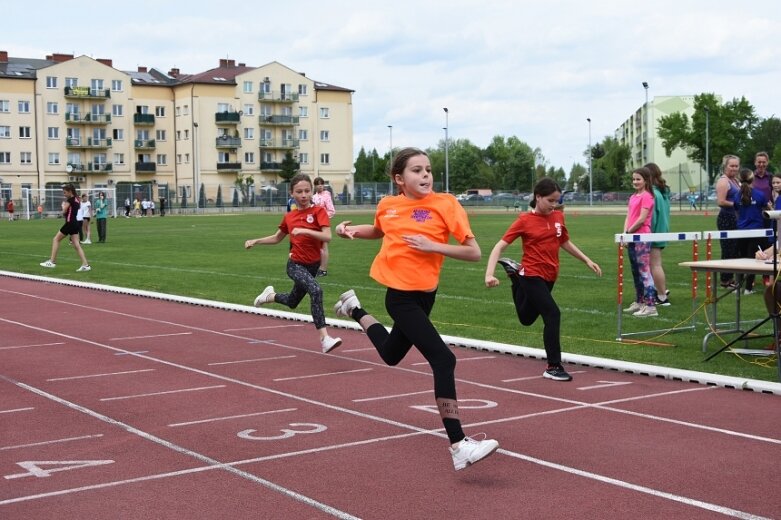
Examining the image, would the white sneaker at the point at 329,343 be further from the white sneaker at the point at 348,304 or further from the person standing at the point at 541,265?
the white sneaker at the point at 348,304

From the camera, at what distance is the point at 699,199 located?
70.1 metres

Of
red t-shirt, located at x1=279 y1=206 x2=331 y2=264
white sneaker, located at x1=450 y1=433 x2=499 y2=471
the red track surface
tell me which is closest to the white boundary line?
the red track surface

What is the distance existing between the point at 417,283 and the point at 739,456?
225 cm

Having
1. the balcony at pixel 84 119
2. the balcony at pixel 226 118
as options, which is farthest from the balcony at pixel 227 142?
the balcony at pixel 84 119

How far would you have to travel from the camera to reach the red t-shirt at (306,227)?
34.8 feet

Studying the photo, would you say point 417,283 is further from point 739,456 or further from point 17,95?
point 17,95

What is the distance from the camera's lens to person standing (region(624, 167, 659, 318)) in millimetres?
13273

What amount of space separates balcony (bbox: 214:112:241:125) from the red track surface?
98077mm

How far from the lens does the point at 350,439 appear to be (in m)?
6.76

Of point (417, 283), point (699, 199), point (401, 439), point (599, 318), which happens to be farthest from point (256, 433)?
point (699, 199)

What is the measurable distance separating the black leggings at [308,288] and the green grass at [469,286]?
1.87 meters

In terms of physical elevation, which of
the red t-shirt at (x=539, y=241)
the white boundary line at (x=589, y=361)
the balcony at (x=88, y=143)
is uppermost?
the balcony at (x=88, y=143)

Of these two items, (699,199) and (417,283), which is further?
(699,199)

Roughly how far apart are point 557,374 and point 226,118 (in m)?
101
